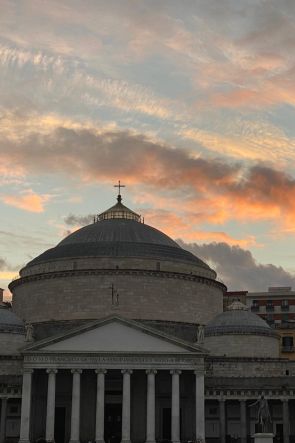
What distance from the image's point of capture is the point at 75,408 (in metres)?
66.2

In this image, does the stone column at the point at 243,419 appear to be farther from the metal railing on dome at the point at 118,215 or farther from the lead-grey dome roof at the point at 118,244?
the metal railing on dome at the point at 118,215

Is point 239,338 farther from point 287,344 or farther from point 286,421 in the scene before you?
point 287,344

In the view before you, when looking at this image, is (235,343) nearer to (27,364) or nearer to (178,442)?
(178,442)

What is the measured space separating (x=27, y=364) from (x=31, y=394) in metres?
2.62

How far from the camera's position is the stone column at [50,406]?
64.9 meters

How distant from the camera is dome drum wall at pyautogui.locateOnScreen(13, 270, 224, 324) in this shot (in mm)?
77500

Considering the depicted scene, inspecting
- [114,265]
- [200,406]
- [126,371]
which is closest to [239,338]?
[200,406]

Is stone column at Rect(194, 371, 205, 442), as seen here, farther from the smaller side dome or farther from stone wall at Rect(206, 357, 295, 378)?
the smaller side dome

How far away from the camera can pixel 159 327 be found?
7656 cm

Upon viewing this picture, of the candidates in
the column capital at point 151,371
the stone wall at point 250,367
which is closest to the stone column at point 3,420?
the column capital at point 151,371

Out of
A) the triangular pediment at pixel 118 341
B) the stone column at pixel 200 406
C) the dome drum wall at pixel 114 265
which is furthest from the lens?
the dome drum wall at pixel 114 265

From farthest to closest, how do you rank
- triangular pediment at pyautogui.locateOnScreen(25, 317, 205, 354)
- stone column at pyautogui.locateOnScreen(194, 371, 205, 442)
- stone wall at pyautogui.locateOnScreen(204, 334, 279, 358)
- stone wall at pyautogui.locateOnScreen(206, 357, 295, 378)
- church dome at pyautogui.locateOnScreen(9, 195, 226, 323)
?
church dome at pyautogui.locateOnScreen(9, 195, 226, 323) → stone wall at pyautogui.locateOnScreen(204, 334, 279, 358) → stone wall at pyautogui.locateOnScreen(206, 357, 295, 378) → triangular pediment at pyautogui.locateOnScreen(25, 317, 205, 354) → stone column at pyautogui.locateOnScreen(194, 371, 205, 442)

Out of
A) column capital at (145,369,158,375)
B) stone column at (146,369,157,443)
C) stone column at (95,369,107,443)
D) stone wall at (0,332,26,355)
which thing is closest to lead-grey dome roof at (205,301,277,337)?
column capital at (145,369,158,375)

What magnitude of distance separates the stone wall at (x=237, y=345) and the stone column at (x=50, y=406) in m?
16.9
